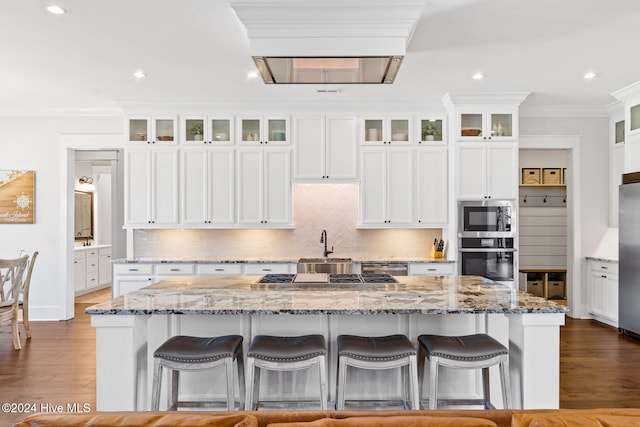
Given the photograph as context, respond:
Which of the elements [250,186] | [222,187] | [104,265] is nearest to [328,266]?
[250,186]

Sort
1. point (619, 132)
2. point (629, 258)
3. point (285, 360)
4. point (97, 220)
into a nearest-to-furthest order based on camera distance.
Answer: point (285, 360) < point (629, 258) < point (619, 132) < point (97, 220)

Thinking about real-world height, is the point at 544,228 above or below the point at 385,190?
below

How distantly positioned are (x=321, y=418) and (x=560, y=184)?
23.8ft

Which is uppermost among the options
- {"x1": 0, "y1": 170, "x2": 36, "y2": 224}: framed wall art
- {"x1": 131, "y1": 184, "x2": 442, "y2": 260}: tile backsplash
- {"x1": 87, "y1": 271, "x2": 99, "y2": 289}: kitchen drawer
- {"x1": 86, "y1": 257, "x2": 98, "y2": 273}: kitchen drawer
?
{"x1": 0, "y1": 170, "x2": 36, "y2": 224}: framed wall art

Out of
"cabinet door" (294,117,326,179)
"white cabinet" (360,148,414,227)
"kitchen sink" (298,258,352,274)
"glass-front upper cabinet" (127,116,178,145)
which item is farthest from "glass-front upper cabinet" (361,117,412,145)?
"glass-front upper cabinet" (127,116,178,145)

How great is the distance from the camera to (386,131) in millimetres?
5352

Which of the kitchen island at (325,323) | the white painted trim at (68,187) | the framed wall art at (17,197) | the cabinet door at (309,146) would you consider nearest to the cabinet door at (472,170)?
the cabinet door at (309,146)

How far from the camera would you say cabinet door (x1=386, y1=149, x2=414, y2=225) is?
210 inches

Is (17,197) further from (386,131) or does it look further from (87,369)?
(386,131)

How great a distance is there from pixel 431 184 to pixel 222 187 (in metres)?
2.55

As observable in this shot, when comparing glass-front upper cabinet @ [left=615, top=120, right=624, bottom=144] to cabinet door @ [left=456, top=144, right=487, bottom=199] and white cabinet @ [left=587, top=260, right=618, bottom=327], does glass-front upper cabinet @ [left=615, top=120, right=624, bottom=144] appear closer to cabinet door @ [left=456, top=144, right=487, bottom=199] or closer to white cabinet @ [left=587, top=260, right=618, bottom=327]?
white cabinet @ [left=587, top=260, right=618, bottom=327]

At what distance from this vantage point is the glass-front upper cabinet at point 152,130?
5.32 meters

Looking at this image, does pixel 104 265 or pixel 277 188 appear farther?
pixel 104 265

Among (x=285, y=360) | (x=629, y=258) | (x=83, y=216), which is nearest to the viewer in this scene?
(x=285, y=360)
